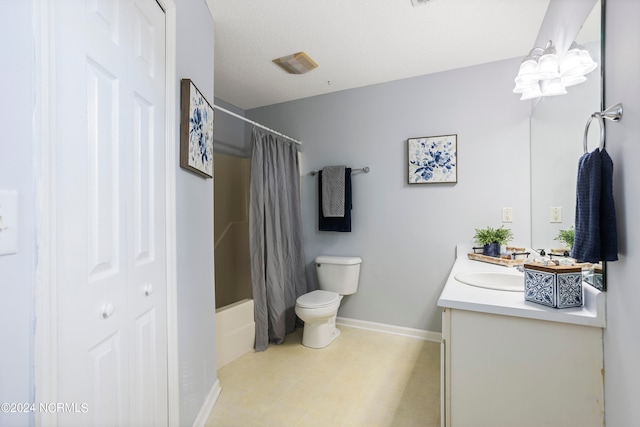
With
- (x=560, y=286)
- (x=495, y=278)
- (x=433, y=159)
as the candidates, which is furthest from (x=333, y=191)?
(x=560, y=286)

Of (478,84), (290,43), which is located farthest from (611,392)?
(290,43)

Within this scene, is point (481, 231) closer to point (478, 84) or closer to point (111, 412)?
point (478, 84)

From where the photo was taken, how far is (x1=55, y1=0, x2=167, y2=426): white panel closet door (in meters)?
0.71

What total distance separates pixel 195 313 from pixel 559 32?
2.34m

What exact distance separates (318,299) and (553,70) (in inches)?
82.4

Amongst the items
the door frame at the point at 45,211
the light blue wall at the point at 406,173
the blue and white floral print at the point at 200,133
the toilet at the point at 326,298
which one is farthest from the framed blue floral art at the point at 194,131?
the light blue wall at the point at 406,173

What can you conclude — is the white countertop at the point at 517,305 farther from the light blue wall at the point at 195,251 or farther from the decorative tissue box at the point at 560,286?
the light blue wall at the point at 195,251

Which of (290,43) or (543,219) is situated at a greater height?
(290,43)

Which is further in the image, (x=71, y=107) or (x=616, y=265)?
(x=616, y=265)

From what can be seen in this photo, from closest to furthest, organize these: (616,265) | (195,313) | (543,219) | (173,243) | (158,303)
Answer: (616,265)
(158,303)
(173,243)
(195,313)
(543,219)

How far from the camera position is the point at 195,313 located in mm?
1516

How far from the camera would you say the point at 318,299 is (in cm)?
251

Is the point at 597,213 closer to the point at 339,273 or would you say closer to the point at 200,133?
the point at 200,133

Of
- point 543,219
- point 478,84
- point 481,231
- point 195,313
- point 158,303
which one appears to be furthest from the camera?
point 478,84
